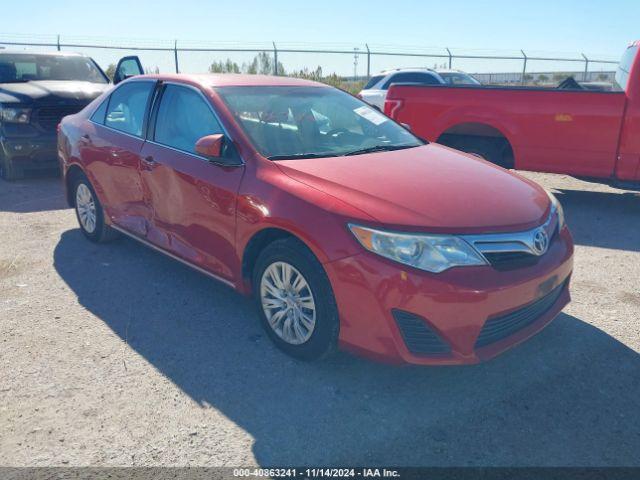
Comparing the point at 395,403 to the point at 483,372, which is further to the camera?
the point at 483,372

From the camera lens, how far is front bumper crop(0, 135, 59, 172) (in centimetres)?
786

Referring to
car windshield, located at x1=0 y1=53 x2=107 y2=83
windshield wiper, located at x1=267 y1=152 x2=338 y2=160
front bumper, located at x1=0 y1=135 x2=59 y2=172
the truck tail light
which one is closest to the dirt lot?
windshield wiper, located at x1=267 y1=152 x2=338 y2=160

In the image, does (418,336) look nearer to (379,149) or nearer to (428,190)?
(428,190)

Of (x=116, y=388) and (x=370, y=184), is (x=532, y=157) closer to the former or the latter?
(x=370, y=184)

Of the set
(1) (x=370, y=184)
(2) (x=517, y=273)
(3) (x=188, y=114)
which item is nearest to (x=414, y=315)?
(2) (x=517, y=273)

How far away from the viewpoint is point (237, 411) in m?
2.96

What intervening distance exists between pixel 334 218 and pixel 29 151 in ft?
21.4

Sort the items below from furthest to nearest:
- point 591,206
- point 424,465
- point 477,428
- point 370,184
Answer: point 591,206, point 370,184, point 477,428, point 424,465

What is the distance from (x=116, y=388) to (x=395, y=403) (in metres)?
1.55

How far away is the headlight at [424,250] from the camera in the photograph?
2840 mm

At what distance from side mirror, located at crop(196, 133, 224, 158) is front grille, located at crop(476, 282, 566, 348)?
192 cm

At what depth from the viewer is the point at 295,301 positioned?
3293 millimetres

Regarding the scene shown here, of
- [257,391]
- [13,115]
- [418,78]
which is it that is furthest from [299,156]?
[418,78]

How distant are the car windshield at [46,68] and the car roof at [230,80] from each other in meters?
5.57
